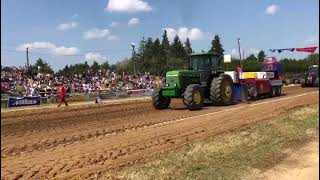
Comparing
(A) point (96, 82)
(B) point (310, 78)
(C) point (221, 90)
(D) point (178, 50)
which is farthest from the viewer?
(A) point (96, 82)

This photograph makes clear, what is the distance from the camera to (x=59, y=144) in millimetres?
11242

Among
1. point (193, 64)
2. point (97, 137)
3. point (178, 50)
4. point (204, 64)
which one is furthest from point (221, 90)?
point (97, 137)

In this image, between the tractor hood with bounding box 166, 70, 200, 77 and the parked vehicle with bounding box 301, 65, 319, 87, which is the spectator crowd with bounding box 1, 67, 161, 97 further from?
the tractor hood with bounding box 166, 70, 200, 77

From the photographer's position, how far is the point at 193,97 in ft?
63.8

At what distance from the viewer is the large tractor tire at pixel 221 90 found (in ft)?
68.5

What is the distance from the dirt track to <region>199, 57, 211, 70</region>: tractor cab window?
8.58 feet

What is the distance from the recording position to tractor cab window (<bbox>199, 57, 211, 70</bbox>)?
21.2 metres

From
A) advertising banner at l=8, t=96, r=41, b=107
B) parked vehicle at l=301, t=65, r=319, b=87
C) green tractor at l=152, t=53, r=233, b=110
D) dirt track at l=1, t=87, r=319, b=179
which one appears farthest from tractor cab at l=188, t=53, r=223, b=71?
advertising banner at l=8, t=96, r=41, b=107

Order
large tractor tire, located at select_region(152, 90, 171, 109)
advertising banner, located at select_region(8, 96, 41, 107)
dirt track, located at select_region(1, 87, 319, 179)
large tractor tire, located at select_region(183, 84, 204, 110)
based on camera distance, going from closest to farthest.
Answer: dirt track, located at select_region(1, 87, 319, 179)
large tractor tire, located at select_region(183, 84, 204, 110)
large tractor tire, located at select_region(152, 90, 171, 109)
advertising banner, located at select_region(8, 96, 41, 107)

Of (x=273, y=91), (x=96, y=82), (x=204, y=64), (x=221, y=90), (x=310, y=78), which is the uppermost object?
(x=204, y=64)

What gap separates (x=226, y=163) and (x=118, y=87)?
1506 inches

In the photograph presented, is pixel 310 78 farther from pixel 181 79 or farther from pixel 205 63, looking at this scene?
pixel 181 79

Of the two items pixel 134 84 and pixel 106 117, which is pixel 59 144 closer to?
pixel 106 117

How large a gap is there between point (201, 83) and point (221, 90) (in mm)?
891
